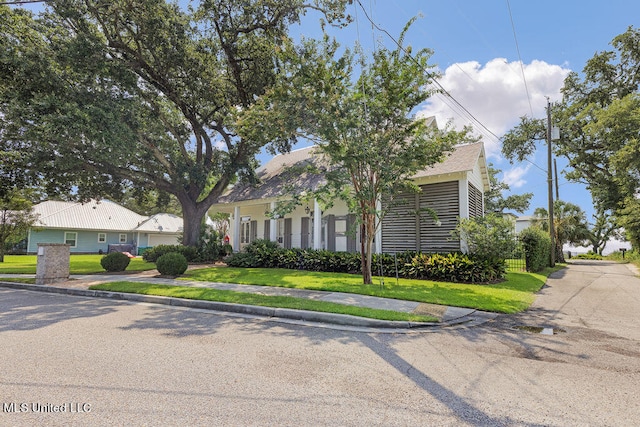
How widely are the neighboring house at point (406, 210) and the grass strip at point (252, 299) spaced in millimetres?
3059

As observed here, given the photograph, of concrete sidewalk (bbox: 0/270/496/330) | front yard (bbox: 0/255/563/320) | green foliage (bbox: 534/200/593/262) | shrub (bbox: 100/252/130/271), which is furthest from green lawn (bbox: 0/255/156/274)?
green foliage (bbox: 534/200/593/262)

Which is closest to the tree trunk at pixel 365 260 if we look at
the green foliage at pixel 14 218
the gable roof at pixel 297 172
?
the gable roof at pixel 297 172

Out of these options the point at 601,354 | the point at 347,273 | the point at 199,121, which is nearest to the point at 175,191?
the point at 199,121

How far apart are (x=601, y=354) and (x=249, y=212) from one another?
64.1 ft

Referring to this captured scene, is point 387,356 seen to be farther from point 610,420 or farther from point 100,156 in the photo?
point 100,156

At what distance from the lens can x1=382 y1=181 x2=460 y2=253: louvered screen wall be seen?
1326cm

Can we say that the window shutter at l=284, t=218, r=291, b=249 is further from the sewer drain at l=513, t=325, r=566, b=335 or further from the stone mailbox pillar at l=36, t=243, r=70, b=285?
the sewer drain at l=513, t=325, r=566, b=335

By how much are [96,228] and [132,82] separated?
23.0 m

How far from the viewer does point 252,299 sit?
795 cm

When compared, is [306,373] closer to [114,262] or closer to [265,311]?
[265,311]

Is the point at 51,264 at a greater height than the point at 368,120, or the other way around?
the point at 368,120

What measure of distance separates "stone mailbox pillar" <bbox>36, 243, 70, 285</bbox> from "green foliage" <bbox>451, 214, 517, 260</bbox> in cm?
1451

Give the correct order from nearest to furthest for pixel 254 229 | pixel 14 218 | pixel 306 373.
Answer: pixel 306 373 → pixel 254 229 → pixel 14 218

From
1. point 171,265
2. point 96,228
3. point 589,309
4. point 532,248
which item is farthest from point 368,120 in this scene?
point 96,228
